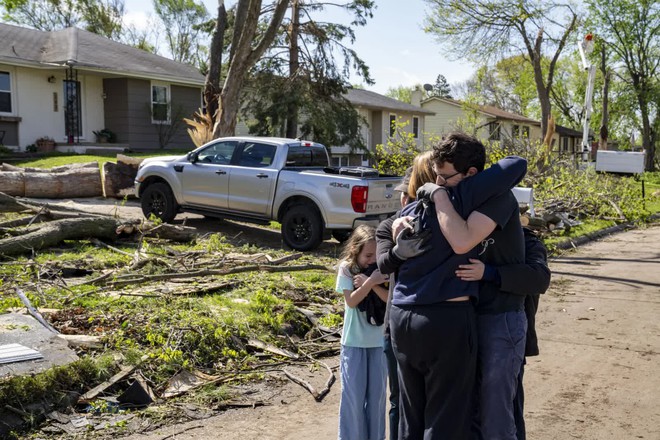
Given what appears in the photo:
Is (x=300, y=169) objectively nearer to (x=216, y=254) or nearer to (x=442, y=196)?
(x=216, y=254)

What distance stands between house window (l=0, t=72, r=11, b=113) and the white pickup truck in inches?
527

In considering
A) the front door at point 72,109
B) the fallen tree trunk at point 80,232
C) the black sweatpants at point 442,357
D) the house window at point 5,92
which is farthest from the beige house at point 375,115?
the black sweatpants at point 442,357

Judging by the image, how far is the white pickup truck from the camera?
39.9ft

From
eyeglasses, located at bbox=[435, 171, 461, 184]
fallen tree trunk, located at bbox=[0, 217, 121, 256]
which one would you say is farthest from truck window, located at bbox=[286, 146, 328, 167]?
eyeglasses, located at bbox=[435, 171, 461, 184]

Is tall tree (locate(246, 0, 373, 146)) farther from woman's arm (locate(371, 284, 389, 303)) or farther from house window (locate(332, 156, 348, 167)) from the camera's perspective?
woman's arm (locate(371, 284, 389, 303))

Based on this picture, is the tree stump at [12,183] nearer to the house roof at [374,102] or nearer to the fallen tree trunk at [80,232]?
the fallen tree trunk at [80,232]

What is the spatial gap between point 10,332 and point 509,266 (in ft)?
14.6

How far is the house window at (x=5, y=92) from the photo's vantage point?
999 inches

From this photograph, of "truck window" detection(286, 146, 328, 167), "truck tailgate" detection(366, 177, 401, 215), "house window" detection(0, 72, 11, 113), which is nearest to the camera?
"truck tailgate" detection(366, 177, 401, 215)

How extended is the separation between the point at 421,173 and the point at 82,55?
25395 millimetres

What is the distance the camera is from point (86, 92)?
27672 millimetres

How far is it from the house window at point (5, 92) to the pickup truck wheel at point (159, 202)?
13835mm

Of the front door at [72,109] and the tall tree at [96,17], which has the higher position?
the tall tree at [96,17]

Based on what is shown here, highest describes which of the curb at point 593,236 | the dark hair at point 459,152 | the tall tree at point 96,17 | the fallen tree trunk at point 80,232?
the tall tree at point 96,17
